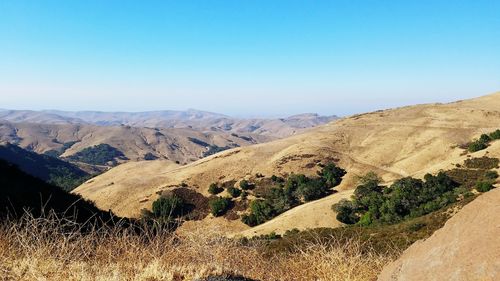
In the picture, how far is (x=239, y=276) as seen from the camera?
6.56m

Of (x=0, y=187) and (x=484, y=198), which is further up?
(x=484, y=198)

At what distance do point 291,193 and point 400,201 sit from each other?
18767 millimetres

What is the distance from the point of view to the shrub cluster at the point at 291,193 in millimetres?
56938

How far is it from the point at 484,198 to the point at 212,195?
62.9 meters

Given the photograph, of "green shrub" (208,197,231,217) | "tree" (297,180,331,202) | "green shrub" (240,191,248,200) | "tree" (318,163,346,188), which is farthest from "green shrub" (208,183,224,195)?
"tree" (318,163,346,188)

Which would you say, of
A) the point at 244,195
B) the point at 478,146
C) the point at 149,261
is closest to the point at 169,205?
the point at 244,195

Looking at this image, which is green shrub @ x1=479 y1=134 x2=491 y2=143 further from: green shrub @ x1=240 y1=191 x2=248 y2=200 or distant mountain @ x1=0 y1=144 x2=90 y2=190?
distant mountain @ x1=0 y1=144 x2=90 y2=190

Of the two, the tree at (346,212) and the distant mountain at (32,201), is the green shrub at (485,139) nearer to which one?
the tree at (346,212)

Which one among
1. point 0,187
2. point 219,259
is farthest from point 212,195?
point 219,259

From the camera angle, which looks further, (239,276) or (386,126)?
(386,126)

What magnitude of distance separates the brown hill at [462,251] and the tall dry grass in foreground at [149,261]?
1675 millimetres

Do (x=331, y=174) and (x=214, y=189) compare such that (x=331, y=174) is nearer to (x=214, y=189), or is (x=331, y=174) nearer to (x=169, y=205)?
(x=214, y=189)

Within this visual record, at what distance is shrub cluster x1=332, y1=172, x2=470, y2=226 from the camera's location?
45.2 m

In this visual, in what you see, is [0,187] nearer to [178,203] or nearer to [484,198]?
[484,198]
